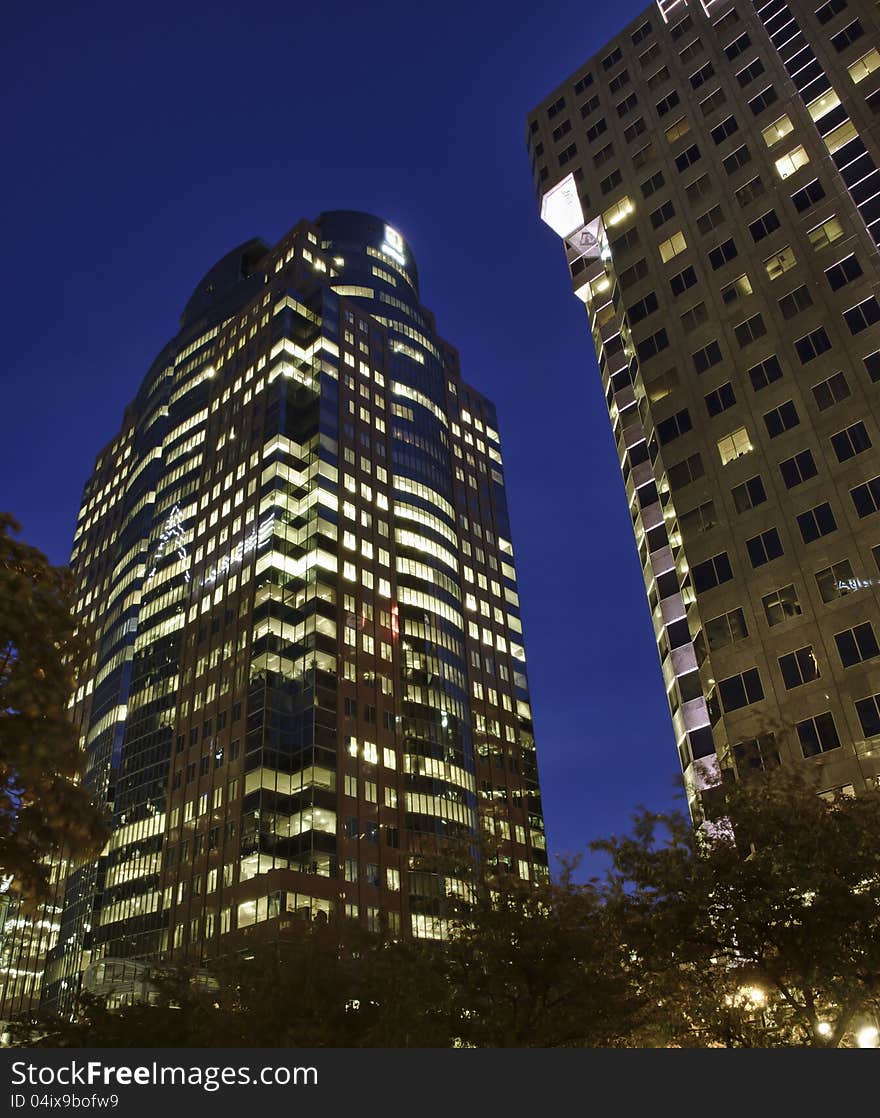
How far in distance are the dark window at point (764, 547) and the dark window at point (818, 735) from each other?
38.1 ft

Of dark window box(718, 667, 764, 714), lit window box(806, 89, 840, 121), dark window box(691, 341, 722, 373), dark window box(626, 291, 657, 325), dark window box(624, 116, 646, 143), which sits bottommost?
dark window box(718, 667, 764, 714)

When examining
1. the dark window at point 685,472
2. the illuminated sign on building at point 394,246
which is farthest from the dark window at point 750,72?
the illuminated sign on building at point 394,246

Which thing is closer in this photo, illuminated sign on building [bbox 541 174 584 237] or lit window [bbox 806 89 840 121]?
lit window [bbox 806 89 840 121]

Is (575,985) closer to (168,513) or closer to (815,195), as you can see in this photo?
(815,195)

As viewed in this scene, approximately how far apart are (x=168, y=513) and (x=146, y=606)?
15650 mm

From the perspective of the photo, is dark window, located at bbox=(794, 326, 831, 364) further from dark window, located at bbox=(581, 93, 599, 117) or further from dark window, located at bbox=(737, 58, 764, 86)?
dark window, located at bbox=(581, 93, 599, 117)

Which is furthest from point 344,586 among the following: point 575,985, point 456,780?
point 575,985

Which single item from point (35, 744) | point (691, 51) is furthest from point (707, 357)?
point (35, 744)

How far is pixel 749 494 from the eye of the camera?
61906 millimetres

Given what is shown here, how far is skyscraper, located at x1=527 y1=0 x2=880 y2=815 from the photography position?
181ft

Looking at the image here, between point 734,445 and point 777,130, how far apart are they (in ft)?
100

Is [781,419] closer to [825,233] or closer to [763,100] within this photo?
[825,233]

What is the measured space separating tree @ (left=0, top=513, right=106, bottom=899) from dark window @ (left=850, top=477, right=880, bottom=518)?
166 ft

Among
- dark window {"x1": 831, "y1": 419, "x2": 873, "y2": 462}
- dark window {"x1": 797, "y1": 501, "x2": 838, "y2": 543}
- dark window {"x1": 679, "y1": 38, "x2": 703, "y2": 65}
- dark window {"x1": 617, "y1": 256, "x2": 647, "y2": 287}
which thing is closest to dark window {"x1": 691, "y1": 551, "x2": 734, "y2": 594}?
dark window {"x1": 797, "y1": 501, "x2": 838, "y2": 543}
